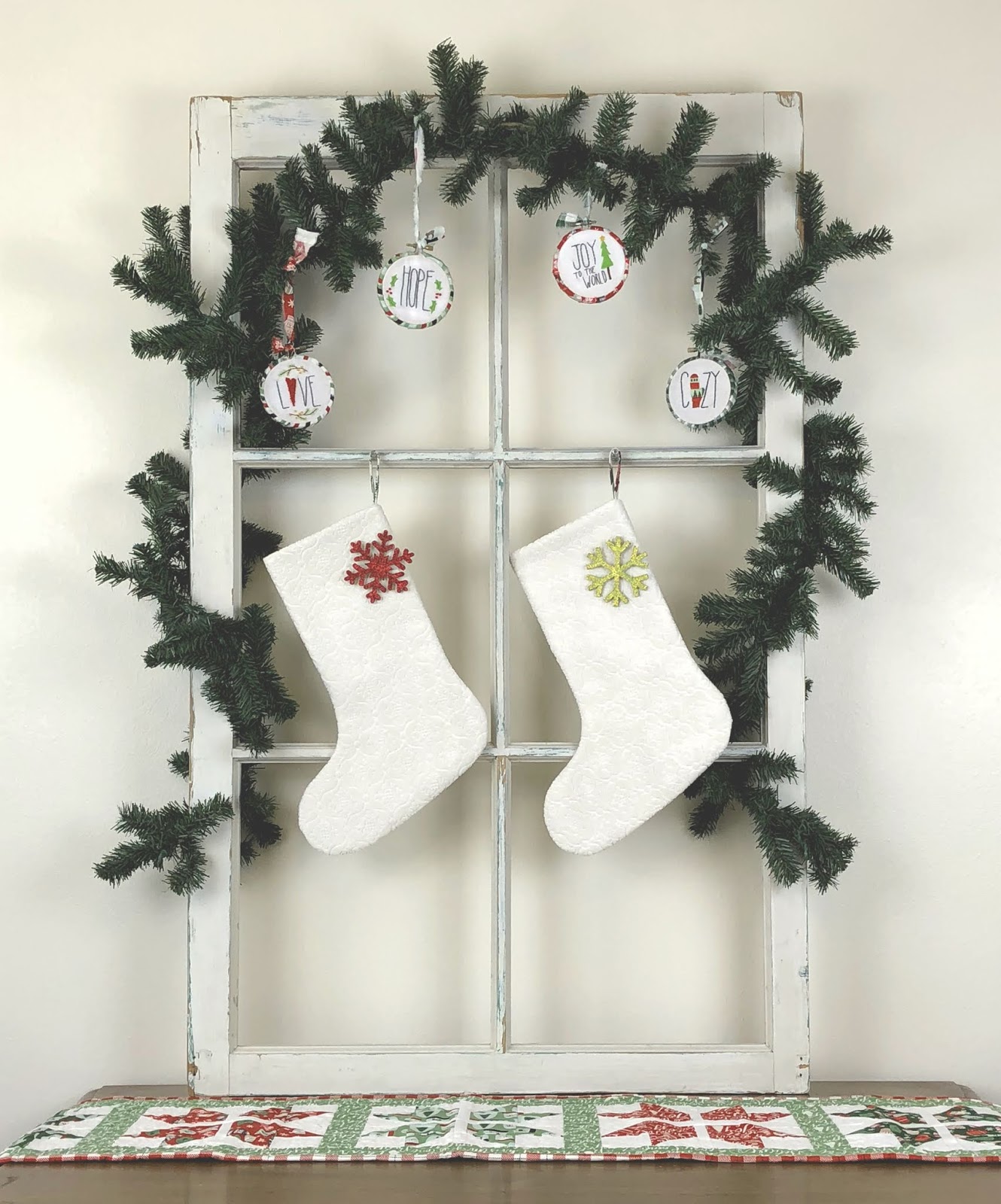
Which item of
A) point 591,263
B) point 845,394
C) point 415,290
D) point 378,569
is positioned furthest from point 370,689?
point 845,394

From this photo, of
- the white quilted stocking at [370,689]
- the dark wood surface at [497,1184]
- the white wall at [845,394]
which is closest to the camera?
the dark wood surface at [497,1184]

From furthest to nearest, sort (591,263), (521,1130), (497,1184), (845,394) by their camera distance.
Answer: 1. (845,394)
2. (591,263)
3. (521,1130)
4. (497,1184)

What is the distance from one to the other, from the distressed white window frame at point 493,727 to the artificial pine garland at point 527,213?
0.03m

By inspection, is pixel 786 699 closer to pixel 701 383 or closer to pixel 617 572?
pixel 617 572

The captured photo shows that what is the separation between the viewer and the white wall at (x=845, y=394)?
61.9 inches

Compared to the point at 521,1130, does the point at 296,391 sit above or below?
above

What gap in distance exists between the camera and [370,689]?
1407 mm

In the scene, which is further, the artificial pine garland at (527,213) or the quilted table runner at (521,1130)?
the artificial pine garland at (527,213)

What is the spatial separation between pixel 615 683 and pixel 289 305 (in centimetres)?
66

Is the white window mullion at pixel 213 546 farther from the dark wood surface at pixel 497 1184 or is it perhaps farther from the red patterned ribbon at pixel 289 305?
the dark wood surface at pixel 497 1184

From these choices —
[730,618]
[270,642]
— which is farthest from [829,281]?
[270,642]

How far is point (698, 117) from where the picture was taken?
1370 millimetres

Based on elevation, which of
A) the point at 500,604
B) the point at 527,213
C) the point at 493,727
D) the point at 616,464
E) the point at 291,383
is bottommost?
the point at 493,727

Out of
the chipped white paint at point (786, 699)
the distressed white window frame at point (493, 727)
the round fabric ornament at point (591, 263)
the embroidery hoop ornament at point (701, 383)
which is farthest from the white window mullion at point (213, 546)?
the chipped white paint at point (786, 699)
